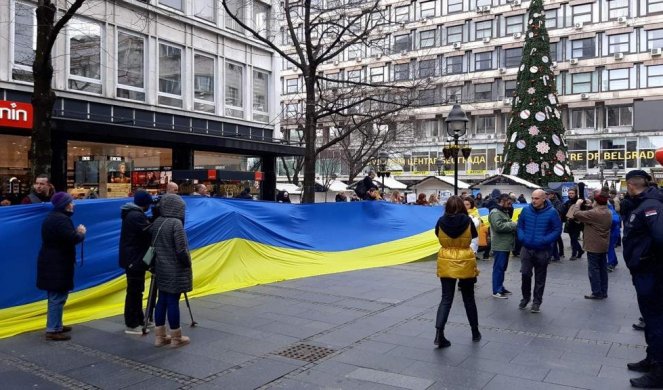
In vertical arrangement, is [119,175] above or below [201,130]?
below

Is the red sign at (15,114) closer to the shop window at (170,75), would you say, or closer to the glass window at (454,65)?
the shop window at (170,75)

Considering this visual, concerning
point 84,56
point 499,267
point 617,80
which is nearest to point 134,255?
point 499,267

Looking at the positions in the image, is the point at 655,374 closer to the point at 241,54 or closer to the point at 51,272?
the point at 51,272

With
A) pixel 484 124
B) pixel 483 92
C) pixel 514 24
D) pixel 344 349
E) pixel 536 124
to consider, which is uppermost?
pixel 514 24

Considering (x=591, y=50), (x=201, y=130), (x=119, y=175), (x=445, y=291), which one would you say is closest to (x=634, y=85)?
(x=591, y=50)

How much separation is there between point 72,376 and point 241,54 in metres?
20.9

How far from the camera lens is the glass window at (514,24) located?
54438 mm

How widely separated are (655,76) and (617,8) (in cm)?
699

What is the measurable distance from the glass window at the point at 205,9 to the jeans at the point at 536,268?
58.9 feet

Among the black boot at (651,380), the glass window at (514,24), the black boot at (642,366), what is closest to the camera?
the black boot at (651,380)

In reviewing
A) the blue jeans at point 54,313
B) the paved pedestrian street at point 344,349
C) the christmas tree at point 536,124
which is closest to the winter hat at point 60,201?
the blue jeans at point 54,313

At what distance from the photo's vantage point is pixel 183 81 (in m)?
22.0

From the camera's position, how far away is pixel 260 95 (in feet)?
86.0

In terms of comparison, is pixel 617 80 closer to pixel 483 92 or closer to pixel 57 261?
pixel 483 92
